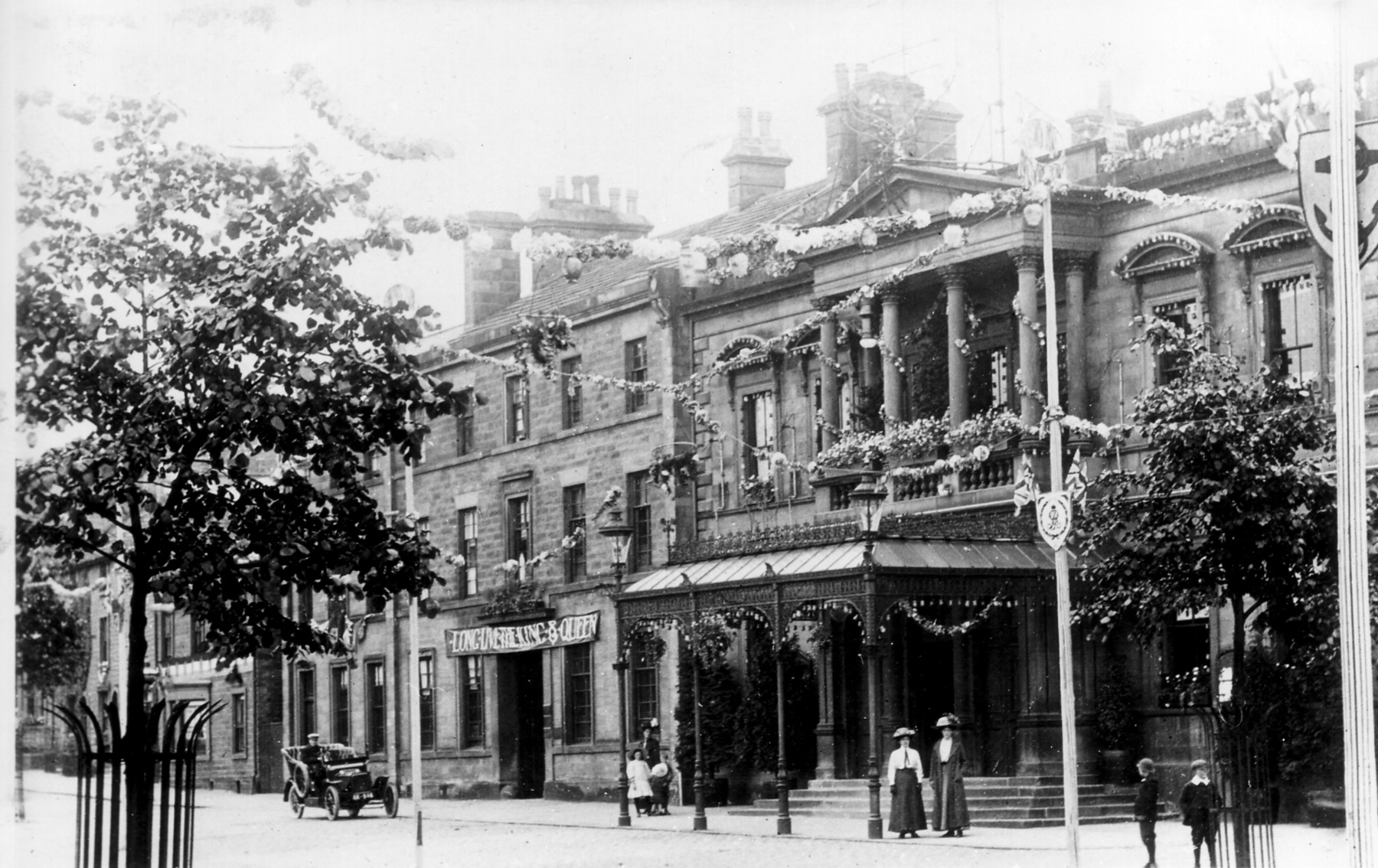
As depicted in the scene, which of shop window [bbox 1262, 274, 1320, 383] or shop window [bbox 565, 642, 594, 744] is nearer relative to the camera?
shop window [bbox 1262, 274, 1320, 383]

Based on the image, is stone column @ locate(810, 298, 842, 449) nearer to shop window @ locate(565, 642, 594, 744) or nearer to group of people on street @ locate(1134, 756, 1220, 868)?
shop window @ locate(565, 642, 594, 744)

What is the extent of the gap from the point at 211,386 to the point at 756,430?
1971cm

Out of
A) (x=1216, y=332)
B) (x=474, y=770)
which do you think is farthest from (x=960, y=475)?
(x=474, y=770)

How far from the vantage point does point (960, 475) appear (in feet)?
90.8

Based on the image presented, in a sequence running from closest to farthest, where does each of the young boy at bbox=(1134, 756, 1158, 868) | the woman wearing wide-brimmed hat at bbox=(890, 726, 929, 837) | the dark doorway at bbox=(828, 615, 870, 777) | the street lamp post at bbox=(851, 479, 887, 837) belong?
the young boy at bbox=(1134, 756, 1158, 868), the woman wearing wide-brimmed hat at bbox=(890, 726, 929, 837), the street lamp post at bbox=(851, 479, 887, 837), the dark doorway at bbox=(828, 615, 870, 777)

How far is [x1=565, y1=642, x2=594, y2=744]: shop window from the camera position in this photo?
35.6 meters

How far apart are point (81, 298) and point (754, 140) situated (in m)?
25.6

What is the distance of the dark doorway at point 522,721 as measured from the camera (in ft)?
123

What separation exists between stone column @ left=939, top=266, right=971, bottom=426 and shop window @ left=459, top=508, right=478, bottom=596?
12.2m

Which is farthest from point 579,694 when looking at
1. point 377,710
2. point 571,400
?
point 571,400

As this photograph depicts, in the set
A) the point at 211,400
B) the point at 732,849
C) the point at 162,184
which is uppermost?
the point at 162,184

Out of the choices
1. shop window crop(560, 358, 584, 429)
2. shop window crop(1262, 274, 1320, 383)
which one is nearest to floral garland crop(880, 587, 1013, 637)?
shop window crop(1262, 274, 1320, 383)

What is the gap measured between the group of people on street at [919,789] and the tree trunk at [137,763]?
12823 millimetres

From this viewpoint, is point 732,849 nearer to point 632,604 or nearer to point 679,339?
point 632,604
